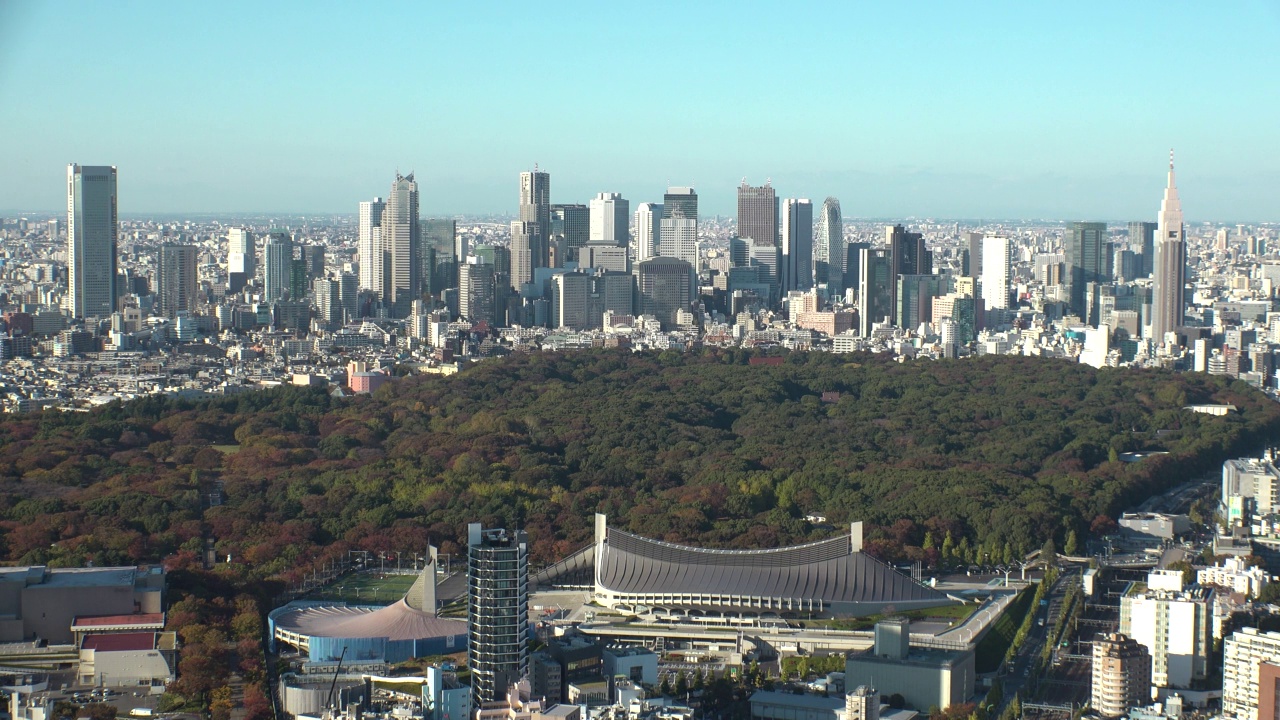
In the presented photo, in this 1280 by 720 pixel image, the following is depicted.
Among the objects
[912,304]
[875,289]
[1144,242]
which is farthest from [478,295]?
[1144,242]

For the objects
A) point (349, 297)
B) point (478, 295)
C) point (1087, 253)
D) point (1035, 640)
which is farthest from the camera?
point (1087, 253)

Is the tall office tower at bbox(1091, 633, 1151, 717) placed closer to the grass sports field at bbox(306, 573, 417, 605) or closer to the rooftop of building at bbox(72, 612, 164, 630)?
the grass sports field at bbox(306, 573, 417, 605)

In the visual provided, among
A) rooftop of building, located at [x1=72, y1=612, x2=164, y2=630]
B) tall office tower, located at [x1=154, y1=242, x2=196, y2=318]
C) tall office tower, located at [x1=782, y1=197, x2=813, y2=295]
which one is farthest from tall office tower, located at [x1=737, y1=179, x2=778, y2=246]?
rooftop of building, located at [x1=72, y1=612, x2=164, y2=630]

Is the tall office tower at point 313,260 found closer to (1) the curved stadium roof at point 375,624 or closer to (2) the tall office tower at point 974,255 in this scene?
(2) the tall office tower at point 974,255

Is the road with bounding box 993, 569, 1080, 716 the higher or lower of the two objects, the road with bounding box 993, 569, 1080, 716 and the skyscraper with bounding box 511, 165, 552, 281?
the lower

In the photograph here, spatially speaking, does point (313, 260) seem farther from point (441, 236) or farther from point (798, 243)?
point (798, 243)
